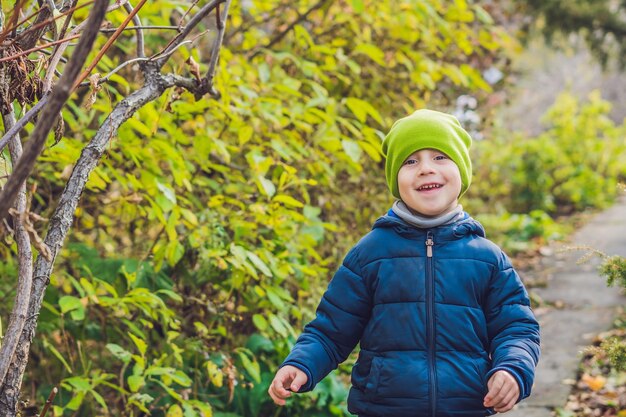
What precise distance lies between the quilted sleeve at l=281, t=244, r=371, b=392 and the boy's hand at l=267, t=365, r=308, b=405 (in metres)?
0.09

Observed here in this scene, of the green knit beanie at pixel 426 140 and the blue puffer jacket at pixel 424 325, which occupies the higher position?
the green knit beanie at pixel 426 140

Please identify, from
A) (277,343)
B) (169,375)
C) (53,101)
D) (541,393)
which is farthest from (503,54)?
(53,101)

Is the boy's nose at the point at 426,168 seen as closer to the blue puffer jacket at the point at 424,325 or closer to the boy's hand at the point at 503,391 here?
the blue puffer jacket at the point at 424,325

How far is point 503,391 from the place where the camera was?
5.71ft

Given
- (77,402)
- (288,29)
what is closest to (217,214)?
(77,402)

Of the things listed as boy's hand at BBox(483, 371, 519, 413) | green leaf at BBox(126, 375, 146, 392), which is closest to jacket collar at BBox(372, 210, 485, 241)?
boy's hand at BBox(483, 371, 519, 413)

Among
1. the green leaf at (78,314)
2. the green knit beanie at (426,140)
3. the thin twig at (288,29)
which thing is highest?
the thin twig at (288,29)

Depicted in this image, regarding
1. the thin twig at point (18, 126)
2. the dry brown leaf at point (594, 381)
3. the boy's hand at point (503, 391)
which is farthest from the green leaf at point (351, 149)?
the dry brown leaf at point (594, 381)

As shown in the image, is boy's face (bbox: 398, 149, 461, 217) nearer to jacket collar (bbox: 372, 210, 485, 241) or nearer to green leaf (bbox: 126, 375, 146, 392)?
jacket collar (bbox: 372, 210, 485, 241)

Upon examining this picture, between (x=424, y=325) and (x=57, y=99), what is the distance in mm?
1084

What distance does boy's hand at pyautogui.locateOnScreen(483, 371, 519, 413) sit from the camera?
1740 millimetres

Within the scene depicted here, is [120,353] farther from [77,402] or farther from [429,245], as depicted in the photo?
[429,245]

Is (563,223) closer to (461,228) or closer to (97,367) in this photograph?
(97,367)

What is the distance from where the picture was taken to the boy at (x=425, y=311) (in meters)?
1.83
